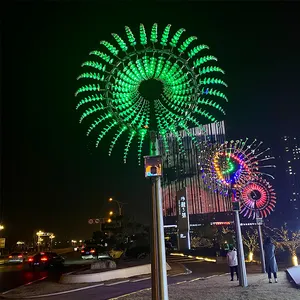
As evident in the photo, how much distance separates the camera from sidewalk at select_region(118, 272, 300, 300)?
11.0m

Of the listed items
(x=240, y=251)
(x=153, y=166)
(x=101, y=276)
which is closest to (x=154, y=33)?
(x=153, y=166)

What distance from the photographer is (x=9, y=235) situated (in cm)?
7244

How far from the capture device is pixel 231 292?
12039 mm

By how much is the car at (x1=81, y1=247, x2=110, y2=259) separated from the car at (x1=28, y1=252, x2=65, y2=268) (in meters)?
5.69

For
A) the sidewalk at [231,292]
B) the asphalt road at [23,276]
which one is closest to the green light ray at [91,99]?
the sidewalk at [231,292]

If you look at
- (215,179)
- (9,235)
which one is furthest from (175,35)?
(9,235)

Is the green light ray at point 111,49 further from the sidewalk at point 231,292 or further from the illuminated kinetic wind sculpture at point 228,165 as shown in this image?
the sidewalk at point 231,292

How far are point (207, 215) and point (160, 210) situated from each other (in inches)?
3247

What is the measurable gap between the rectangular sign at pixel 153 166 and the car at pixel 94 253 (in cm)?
2698

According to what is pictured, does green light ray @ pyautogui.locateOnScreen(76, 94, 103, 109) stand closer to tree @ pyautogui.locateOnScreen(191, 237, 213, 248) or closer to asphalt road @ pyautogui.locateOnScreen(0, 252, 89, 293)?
asphalt road @ pyautogui.locateOnScreen(0, 252, 89, 293)

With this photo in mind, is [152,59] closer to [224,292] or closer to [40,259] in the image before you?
[224,292]

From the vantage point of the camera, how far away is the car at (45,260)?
2819 centimetres

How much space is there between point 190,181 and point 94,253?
6300 cm

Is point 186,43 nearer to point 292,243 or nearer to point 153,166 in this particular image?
point 153,166
